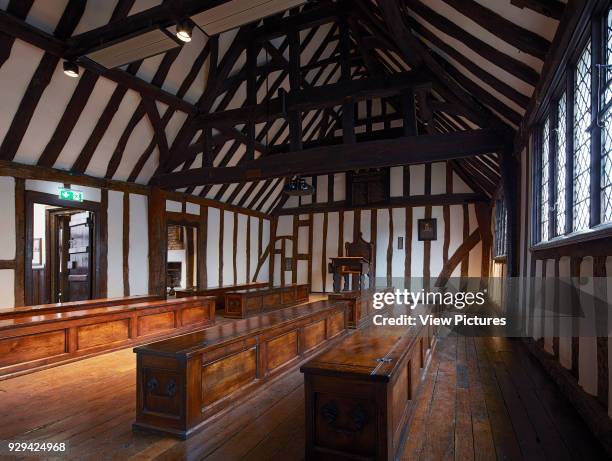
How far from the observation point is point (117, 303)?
16.9ft

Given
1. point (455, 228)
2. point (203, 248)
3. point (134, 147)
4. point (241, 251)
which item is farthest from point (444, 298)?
point (134, 147)

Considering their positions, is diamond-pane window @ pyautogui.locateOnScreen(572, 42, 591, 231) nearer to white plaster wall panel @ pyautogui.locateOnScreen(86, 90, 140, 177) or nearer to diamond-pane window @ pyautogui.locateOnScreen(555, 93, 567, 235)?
diamond-pane window @ pyautogui.locateOnScreen(555, 93, 567, 235)

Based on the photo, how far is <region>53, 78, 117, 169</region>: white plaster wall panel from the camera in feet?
18.3

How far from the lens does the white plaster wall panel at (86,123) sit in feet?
18.3

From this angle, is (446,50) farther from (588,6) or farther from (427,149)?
(588,6)

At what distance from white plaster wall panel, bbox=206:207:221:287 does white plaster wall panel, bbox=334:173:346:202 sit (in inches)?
140

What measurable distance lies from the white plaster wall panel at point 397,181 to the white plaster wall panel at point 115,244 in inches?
268

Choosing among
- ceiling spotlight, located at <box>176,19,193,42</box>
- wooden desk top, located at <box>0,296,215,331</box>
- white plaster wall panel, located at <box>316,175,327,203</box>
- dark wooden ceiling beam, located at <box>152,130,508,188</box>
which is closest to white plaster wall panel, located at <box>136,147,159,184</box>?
dark wooden ceiling beam, located at <box>152,130,508,188</box>

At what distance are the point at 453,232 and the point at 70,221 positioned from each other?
8917 mm

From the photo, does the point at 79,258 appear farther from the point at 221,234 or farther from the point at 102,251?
the point at 221,234

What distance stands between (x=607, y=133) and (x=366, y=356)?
6.40ft

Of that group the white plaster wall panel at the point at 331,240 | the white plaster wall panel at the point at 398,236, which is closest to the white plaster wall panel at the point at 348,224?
the white plaster wall panel at the point at 331,240

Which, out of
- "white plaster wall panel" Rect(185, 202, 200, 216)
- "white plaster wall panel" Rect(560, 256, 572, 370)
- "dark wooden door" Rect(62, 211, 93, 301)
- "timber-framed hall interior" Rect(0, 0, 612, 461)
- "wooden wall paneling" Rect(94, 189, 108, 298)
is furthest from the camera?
"white plaster wall panel" Rect(185, 202, 200, 216)

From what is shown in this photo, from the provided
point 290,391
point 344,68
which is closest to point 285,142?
point 344,68
